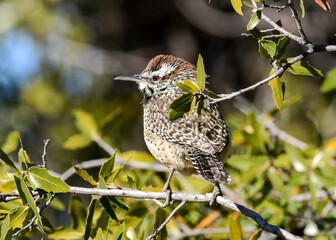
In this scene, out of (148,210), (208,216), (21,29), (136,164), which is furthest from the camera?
(21,29)

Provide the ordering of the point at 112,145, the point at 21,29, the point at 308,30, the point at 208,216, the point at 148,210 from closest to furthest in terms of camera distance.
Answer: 1. the point at 148,210
2. the point at 208,216
3. the point at 112,145
4. the point at 21,29
5. the point at 308,30

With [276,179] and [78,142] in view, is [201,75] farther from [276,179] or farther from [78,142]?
[78,142]

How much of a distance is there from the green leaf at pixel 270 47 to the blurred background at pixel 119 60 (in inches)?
115

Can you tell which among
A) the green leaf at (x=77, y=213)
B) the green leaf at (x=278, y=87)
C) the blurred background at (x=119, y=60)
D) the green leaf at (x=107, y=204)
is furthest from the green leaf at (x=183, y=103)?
the blurred background at (x=119, y=60)

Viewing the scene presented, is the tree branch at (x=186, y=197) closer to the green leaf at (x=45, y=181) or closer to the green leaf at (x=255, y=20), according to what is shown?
the green leaf at (x=45, y=181)

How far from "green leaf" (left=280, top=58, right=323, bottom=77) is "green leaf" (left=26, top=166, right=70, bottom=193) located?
93 cm

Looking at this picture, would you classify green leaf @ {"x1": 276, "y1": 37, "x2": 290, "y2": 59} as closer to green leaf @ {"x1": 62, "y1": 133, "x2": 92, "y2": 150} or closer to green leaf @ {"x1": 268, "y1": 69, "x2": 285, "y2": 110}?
green leaf @ {"x1": 268, "y1": 69, "x2": 285, "y2": 110}

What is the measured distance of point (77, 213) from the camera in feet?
7.77

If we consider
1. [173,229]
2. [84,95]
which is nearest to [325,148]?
[173,229]

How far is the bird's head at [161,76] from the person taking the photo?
312 cm

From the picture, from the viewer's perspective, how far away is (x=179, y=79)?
3125 mm

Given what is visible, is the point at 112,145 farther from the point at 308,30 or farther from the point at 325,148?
the point at 308,30

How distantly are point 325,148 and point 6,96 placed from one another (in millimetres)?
3443

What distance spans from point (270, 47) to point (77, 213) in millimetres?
1271
